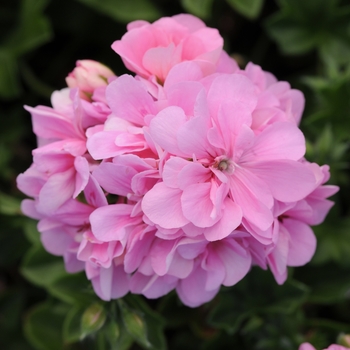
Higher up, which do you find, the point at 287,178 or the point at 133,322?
the point at 287,178

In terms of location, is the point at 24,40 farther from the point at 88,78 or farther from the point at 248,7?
the point at 88,78

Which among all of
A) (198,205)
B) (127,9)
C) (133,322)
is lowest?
(133,322)

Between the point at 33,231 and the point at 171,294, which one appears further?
the point at 33,231

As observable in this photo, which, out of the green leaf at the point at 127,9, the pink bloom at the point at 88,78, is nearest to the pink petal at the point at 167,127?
the pink bloom at the point at 88,78

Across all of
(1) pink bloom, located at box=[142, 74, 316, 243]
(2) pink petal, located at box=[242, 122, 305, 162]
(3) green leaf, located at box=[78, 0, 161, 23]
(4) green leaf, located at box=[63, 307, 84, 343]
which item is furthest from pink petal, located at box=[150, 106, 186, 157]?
(3) green leaf, located at box=[78, 0, 161, 23]

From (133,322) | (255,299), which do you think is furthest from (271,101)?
(255,299)

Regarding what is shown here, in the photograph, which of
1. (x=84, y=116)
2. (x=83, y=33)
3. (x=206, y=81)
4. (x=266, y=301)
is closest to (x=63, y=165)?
(x=84, y=116)

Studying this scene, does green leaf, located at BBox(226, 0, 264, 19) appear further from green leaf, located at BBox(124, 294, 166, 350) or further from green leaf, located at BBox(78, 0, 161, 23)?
green leaf, located at BBox(124, 294, 166, 350)

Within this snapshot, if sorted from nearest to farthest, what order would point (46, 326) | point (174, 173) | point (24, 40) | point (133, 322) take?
point (174, 173)
point (133, 322)
point (46, 326)
point (24, 40)
